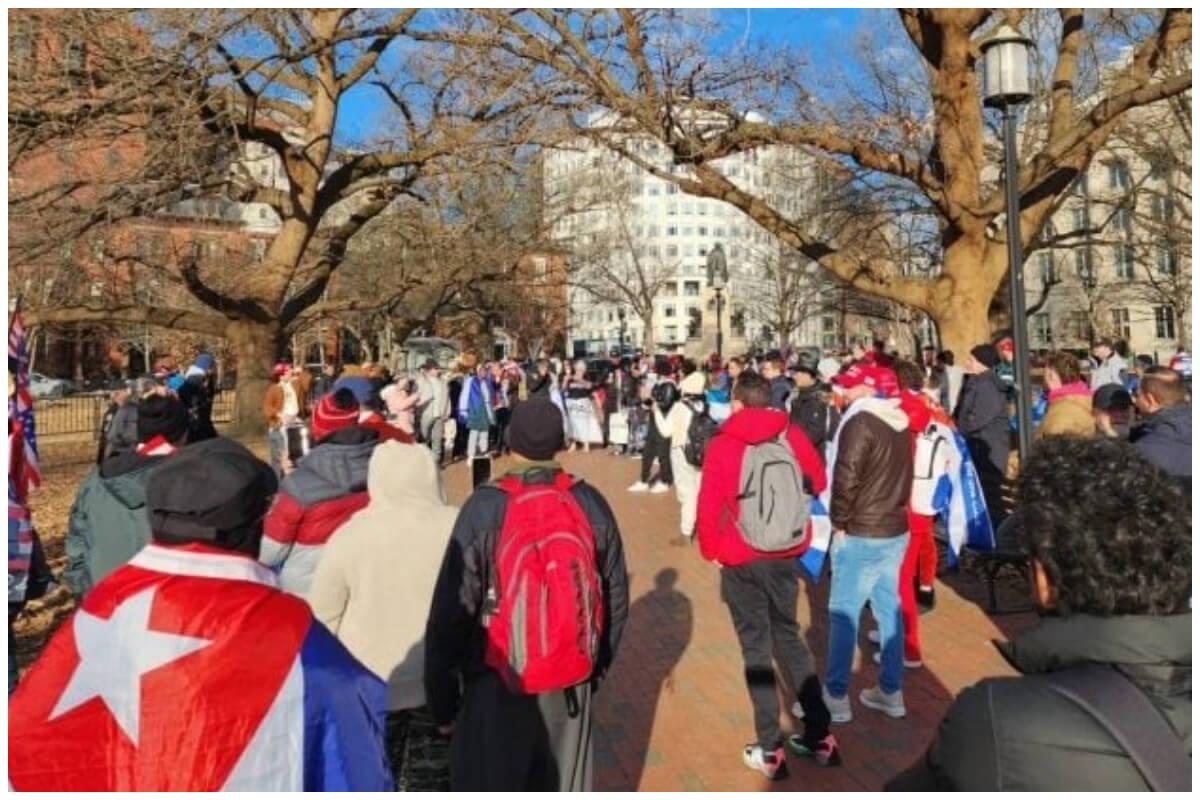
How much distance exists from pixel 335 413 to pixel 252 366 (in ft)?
50.4

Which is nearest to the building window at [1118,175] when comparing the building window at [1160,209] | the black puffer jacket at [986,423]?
the building window at [1160,209]

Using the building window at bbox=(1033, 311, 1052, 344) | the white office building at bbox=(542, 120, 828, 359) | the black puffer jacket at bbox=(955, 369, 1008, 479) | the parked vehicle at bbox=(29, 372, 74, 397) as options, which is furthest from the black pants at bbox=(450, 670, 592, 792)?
the building window at bbox=(1033, 311, 1052, 344)

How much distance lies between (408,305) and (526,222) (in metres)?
7.19

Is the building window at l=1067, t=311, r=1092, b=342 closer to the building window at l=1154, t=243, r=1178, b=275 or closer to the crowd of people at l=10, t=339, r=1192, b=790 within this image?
the building window at l=1154, t=243, r=1178, b=275

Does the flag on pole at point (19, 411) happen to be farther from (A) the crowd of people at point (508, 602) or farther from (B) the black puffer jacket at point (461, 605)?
(B) the black puffer jacket at point (461, 605)

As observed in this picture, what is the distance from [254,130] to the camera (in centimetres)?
1658

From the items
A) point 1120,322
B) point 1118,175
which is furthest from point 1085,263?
point 1120,322

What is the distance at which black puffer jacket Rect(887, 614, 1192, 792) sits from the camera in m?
1.44

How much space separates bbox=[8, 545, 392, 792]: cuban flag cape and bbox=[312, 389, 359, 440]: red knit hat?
3.74 m

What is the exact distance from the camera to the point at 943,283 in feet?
38.8

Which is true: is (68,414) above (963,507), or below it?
above

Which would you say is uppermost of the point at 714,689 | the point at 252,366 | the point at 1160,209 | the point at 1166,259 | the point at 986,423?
the point at 1160,209

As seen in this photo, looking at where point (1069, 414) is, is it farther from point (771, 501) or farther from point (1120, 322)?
point (1120, 322)

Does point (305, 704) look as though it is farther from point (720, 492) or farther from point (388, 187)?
point (388, 187)
